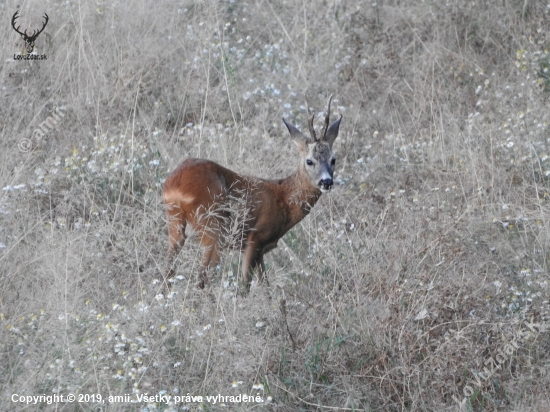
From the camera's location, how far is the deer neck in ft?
24.5

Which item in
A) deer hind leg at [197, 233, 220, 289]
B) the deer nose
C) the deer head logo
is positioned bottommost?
deer hind leg at [197, 233, 220, 289]

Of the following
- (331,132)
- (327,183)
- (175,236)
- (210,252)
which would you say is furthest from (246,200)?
(331,132)

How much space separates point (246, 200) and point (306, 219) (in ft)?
3.45

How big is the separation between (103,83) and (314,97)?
1.94 meters

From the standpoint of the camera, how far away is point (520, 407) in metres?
5.45

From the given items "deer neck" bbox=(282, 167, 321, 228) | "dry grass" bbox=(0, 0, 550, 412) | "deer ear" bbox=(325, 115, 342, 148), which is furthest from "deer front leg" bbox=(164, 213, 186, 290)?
"deer ear" bbox=(325, 115, 342, 148)

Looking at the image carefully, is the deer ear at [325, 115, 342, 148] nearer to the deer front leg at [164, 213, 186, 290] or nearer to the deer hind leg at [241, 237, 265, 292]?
the deer hind leg at [241, 237, 265, 292]

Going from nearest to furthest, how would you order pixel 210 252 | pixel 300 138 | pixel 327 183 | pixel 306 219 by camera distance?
pixel 210 252, pixel 327 183, pixel 300 138, pixel 306 219

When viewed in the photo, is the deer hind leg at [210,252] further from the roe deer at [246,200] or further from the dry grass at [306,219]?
the dry grass at [306,219]

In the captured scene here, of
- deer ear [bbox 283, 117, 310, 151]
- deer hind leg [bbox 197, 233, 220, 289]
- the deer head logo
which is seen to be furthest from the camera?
the deer head logo

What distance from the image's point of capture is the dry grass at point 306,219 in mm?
5496

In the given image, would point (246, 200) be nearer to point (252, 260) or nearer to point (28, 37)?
point (252, 260)

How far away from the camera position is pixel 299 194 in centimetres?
747

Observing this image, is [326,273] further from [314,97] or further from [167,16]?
[167,16]
